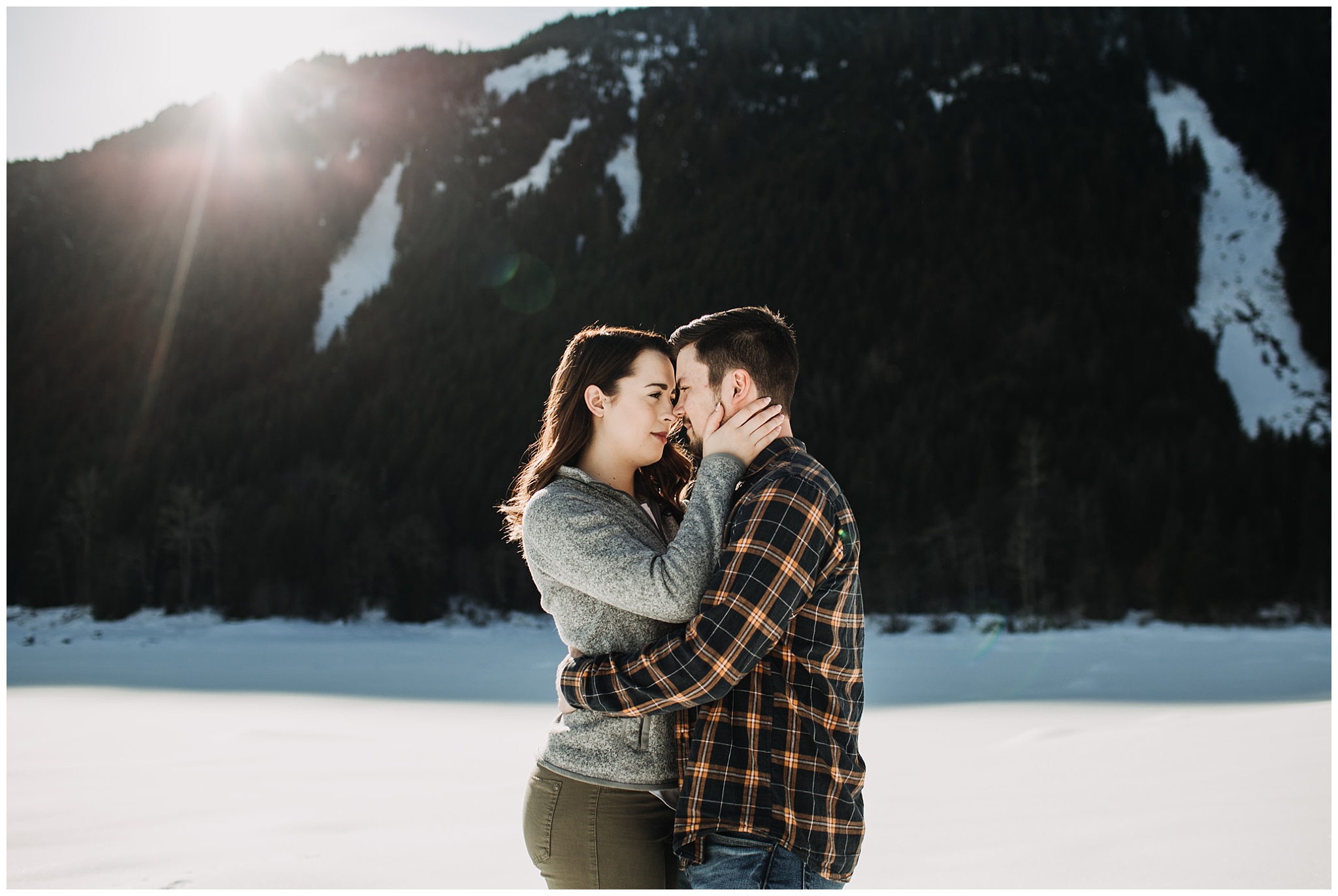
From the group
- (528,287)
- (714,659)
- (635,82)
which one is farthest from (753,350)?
(635,82)

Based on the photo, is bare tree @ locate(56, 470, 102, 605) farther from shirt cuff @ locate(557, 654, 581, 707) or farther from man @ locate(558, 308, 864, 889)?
man @ locate(558, 308, 864, 889)

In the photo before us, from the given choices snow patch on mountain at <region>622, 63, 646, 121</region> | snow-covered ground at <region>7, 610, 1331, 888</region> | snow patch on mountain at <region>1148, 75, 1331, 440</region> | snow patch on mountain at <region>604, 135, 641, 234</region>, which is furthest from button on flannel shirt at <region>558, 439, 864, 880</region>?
snow patch on mountain at <region>622, 63, 646, 121</region>

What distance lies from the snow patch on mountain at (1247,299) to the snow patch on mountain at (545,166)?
3727 centimetres

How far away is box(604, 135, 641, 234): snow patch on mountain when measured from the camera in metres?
55.6

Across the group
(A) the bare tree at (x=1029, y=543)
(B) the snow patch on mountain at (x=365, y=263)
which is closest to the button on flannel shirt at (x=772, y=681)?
(A) the bare tree at (x=1029, y=543)

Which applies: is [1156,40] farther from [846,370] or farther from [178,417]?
[178,417]

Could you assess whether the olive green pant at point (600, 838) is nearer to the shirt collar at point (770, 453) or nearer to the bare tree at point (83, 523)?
the shirt collar at point (770, 453)

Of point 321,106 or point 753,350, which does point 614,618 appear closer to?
point 753,350

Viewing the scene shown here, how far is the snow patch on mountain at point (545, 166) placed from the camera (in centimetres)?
5691

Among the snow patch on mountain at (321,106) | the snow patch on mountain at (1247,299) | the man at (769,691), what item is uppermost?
the snow patch on mountain at (321,106)

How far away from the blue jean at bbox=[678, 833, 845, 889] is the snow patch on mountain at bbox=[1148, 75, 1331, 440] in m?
39.1

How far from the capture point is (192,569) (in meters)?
36.0

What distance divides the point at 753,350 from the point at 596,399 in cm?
47

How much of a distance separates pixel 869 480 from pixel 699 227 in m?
23.8
